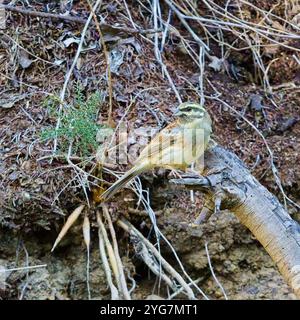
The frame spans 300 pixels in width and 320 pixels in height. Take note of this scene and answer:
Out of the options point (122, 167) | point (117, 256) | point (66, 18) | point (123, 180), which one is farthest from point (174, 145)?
point (66, 18)

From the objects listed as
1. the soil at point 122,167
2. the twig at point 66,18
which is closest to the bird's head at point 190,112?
the soil at point 122,167

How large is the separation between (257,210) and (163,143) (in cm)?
98

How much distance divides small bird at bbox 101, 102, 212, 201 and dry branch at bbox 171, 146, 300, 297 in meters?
0.57

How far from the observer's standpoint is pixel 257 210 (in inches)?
159

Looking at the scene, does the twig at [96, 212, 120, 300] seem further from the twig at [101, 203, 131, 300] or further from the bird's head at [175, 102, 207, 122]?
the bird's head at [175, 102, 207, 122]

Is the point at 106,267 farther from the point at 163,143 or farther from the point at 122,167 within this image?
the point at 163,143

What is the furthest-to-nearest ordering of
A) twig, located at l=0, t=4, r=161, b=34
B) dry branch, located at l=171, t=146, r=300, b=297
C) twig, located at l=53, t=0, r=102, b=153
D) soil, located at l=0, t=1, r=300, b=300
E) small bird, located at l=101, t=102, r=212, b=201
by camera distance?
twig, located at l=0, t=4, r=161, b=34 → twig, located at l=53, t=0, r=102, b=153 → soil, located at l=0, t=1, r=300, b=300 → small bird, located at l=101, t=102, r=212, b=201 → dry branch, located at l=171, t=146, r=300, b=297

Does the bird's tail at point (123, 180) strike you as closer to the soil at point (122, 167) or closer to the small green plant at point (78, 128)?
the soil at point (122, 167)

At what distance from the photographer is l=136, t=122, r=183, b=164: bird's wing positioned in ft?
15.7

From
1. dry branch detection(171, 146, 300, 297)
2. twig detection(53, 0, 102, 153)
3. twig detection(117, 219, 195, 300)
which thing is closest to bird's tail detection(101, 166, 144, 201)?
twig detection(117, 219, 195, 300)

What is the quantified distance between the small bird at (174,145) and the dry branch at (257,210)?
→ 57 cm

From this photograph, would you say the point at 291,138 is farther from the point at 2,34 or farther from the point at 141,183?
the point at 2,34

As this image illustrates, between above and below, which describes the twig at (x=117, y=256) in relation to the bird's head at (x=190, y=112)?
below

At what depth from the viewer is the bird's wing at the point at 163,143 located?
4.77 m
